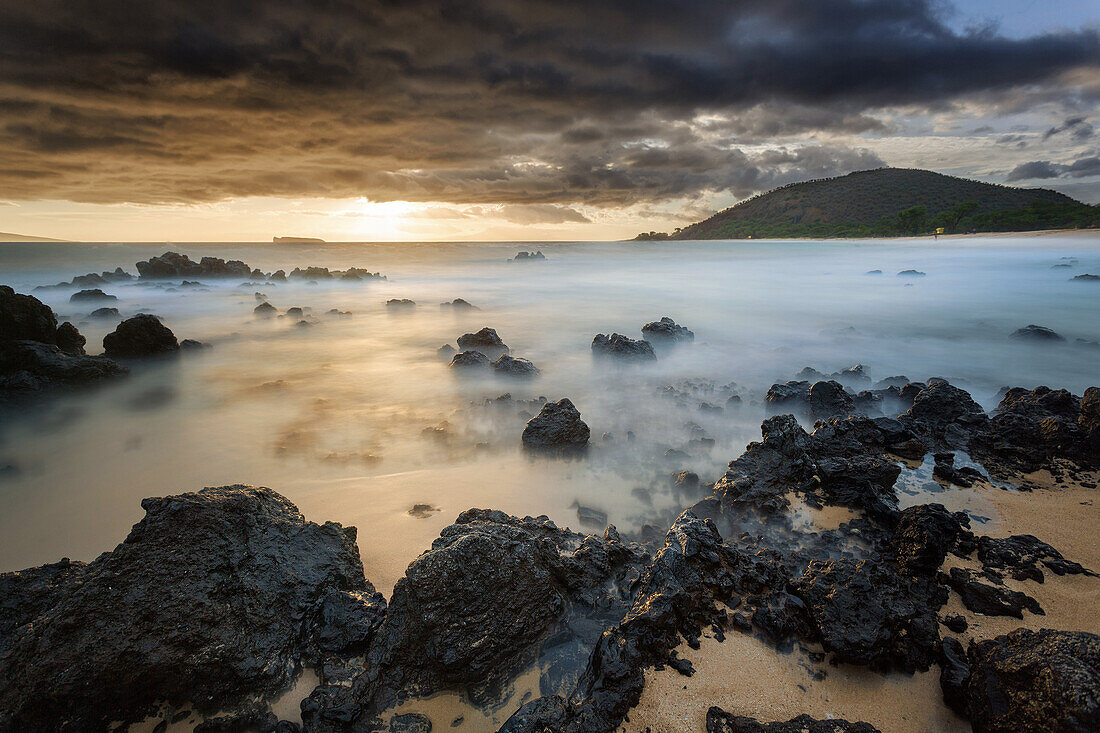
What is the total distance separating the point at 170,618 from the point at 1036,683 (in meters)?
4.10

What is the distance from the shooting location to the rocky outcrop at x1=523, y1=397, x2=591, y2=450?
5.52 meters

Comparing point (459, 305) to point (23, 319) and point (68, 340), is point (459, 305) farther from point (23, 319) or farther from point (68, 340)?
point (23, 319)

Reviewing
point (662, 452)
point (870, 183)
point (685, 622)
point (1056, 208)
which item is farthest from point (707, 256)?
point (870, 183)

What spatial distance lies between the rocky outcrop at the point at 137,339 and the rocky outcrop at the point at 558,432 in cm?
1081

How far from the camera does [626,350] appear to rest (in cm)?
1022

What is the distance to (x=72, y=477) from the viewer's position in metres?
5.30

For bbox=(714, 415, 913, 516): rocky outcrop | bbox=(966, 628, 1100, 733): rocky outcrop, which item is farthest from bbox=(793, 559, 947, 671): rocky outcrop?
bbox=(714, 415, 913, 516): rocky outcrop

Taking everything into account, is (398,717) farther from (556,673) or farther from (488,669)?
(556,673)

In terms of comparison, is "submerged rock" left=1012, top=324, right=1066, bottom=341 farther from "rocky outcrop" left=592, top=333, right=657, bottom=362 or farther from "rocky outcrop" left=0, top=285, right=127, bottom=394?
"rocky outcrop" left=0, top=285, right=127, bottom=394

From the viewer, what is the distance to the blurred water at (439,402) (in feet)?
15.1

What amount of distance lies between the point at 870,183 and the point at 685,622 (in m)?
105

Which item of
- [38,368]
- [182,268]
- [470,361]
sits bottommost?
[470,361]

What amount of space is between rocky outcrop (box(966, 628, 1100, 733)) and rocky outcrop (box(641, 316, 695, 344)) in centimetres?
1007

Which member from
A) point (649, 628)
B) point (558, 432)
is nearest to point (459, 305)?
point (558, 432)
